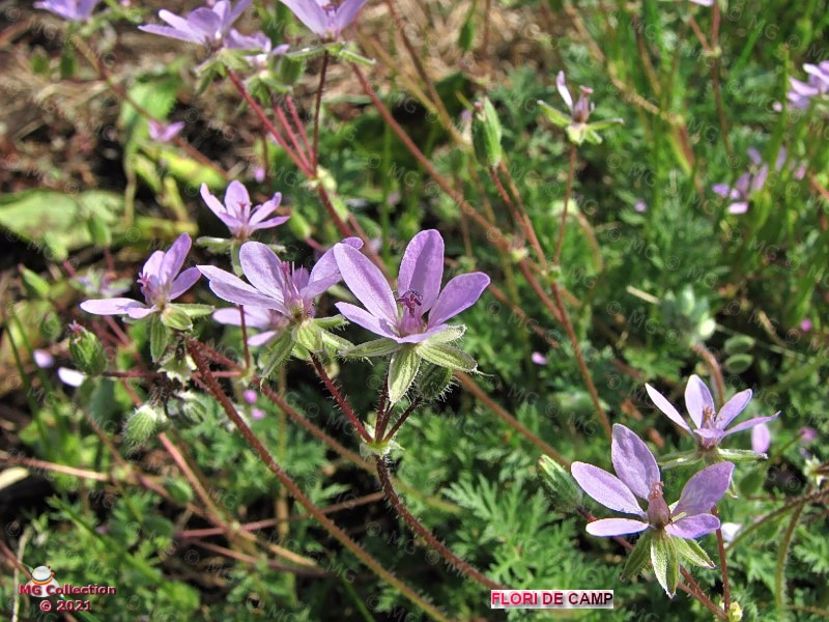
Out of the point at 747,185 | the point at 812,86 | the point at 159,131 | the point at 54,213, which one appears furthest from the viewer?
the point at 54,213

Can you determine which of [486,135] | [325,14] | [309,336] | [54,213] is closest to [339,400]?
[309,336]

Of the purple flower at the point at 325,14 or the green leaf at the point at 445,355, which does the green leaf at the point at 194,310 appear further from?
the purple flower at the point at 325,14

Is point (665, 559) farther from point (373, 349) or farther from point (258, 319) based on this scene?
point (258, 319)

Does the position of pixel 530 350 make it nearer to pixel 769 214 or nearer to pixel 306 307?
pixel 769 214

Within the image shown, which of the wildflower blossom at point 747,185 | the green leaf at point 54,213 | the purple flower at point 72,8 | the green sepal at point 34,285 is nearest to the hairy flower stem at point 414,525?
the green sepal at point 34,285

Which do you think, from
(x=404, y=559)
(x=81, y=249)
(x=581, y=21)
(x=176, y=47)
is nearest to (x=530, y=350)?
(x=404, y=559)
